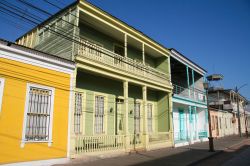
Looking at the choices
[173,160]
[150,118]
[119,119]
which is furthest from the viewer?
[150,118]

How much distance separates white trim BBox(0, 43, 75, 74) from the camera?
898 cm

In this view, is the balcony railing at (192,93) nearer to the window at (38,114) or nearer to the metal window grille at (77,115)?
the metal window grille at (77,115)

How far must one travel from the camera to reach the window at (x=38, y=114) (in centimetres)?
940

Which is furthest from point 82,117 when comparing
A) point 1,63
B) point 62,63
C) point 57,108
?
point 1,63

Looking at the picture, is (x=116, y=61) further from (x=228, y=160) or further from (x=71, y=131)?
(x=228, y=160)

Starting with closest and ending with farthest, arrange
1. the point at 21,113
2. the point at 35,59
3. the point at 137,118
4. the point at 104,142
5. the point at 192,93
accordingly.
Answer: the point at 21,113 → the point at 35,59 → the point at 104,142 → the point at 137,118 → the point at 192,93

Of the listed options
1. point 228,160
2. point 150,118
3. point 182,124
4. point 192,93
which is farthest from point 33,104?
point 192,93

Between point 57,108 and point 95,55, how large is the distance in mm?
3640

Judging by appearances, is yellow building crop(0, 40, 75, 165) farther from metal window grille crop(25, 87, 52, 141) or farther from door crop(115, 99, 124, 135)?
door crop(115, 99, 124, 135)

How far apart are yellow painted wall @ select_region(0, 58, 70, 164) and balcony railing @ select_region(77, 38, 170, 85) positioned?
6.59 ft

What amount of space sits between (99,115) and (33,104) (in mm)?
4943

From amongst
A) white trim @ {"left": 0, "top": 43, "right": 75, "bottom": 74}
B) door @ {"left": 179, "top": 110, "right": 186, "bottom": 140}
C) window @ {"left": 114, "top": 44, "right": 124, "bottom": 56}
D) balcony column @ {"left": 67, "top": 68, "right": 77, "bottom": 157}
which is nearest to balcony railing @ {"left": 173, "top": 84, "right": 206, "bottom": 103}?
door @ {"left": 179, "top": 110, "right": 186, "bottom": 140}

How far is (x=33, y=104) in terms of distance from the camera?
9.71 m

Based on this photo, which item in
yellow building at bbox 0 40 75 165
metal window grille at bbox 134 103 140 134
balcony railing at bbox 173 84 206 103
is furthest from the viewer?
balcony railing at bbox 173 84 206 103
